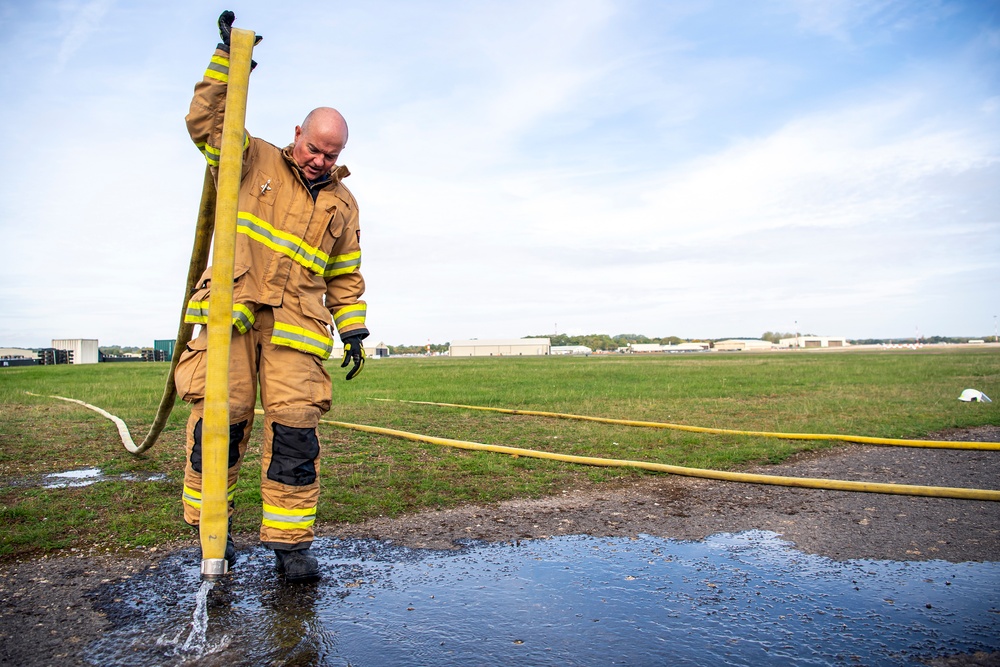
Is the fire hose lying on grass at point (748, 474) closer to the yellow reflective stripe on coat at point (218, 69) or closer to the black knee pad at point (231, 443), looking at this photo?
the black knee pad at point (231, 443)

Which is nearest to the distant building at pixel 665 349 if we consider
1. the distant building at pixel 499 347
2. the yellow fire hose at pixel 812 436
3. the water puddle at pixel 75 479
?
the distant building at pixel 499 347

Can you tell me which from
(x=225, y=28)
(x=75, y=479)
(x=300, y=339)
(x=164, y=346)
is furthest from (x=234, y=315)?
(x=164, y=346)

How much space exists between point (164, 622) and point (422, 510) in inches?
78.8

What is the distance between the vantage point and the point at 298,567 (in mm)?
3105

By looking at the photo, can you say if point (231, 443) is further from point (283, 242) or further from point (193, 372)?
point (283, 242)

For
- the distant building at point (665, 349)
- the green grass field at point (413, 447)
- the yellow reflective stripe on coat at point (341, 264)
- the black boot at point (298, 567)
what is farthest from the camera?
the distant building at point (665, 349)

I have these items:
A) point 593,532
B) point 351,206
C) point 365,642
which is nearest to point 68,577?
point 365,642

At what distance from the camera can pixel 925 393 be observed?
1298 centimetres

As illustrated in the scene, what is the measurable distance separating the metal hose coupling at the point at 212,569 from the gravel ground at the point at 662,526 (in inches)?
16.2

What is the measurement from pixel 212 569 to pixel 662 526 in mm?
2560

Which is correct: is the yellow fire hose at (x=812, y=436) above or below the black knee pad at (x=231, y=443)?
below

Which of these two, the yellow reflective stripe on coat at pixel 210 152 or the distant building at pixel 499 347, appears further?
the distant building at pixel 499 347

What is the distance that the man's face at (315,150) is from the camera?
3.46 m

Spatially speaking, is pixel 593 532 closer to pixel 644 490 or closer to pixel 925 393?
pixel 644 490
